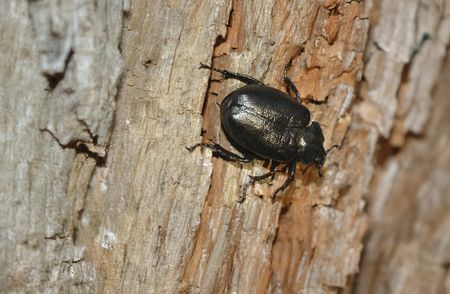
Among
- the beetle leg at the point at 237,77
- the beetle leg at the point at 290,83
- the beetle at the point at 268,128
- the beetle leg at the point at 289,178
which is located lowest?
the beetle leg at the point at 289,178

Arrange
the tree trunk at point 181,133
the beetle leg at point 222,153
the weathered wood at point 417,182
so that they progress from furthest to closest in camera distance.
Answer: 1. the weathered wood at point 417,182
2. the beetle leg at point 222,153
3. the tree trunk at point 181,133

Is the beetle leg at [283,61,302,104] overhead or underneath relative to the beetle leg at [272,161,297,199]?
overhead

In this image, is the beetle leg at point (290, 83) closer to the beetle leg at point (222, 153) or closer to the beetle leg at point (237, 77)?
the beetle leg at point (237, 77)

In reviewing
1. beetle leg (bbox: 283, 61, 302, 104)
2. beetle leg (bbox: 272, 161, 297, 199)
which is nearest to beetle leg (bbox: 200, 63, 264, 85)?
beetle leg (bbox: 283, 61, 302, 104)

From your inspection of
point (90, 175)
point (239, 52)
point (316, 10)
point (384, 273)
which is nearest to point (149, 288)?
point (90, 175)

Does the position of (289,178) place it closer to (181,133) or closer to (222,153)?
(222,153)

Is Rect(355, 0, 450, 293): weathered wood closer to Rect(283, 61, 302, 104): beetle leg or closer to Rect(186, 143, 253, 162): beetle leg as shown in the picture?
Rect(283, 61, 302, 104): beetle leg

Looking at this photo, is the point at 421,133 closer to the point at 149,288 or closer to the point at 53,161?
the point at 149,288

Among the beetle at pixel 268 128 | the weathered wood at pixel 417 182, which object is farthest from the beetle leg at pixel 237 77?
the weathered wood at pixel 417 182
